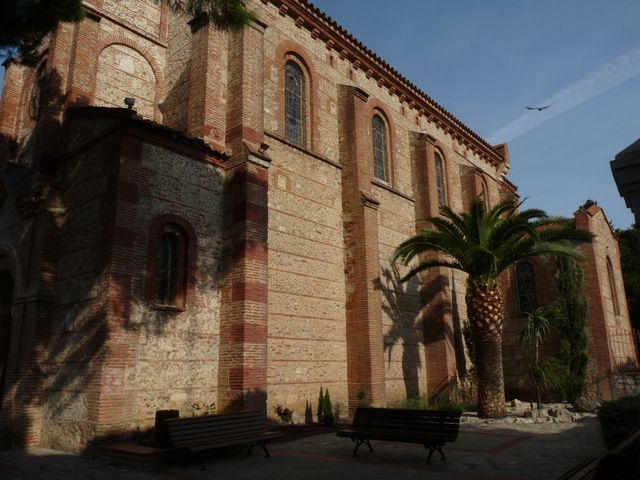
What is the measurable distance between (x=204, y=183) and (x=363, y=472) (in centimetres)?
745

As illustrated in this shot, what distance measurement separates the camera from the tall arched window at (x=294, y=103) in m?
15.6

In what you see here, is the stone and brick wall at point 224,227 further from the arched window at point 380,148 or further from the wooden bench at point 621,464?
the wooden bench at point 621,464

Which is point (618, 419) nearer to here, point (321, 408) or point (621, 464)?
point (621, 464)

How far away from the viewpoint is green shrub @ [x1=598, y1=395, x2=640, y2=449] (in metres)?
7.93

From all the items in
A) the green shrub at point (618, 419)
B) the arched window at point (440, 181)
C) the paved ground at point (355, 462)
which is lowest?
the paved ground at point (355, 462)

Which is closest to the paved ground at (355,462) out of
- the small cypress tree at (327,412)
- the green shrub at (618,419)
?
the green shrub at (618,419)

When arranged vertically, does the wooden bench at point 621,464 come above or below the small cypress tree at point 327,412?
above

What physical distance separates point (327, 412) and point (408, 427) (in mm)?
4420

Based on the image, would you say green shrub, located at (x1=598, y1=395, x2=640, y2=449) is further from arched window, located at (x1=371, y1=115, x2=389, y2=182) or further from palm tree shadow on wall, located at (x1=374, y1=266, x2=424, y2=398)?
arched window, located at (x1=371, y1=115, x2=389, y2=182)

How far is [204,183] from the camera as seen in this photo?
482 inches

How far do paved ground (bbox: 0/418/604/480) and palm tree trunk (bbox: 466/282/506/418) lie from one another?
2744mm

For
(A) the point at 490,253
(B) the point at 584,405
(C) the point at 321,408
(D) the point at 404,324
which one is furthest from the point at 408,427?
(B) the point at 584,405

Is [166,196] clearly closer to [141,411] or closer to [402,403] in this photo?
[141,411]

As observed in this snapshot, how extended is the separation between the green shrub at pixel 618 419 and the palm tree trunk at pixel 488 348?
213 inches
